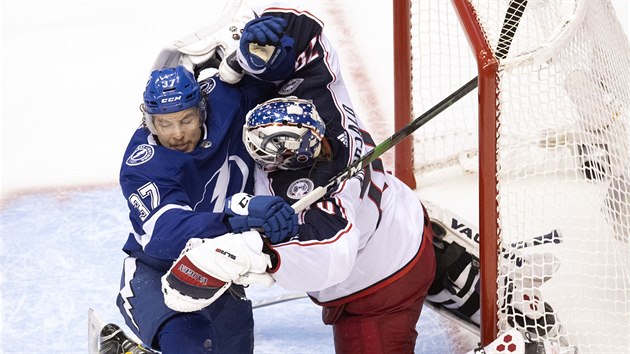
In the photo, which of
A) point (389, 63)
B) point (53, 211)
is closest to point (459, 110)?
point (389, 63)

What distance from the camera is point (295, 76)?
3305mm

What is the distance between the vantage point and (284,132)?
292 centimetres

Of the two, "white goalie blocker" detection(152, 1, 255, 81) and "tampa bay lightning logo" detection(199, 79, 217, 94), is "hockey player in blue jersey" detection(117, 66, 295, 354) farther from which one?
"white goalie blocker" detection(152, 1, 255, 81)

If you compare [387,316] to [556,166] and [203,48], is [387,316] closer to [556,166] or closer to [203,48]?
[556,166]

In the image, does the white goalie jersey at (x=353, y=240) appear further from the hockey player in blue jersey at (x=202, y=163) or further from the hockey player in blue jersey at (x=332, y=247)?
the hockey player in blue jersey at (x=202, y=163)

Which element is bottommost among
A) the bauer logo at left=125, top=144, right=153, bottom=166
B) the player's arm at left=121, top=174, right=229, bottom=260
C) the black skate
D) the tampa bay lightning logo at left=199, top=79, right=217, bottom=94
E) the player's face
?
the black skate

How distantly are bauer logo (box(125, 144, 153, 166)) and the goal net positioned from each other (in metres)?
0.86

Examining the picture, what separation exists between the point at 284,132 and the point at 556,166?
0.78 m

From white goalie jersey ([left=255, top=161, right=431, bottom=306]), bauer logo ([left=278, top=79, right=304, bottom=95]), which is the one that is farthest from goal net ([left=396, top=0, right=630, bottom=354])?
bauer logo ([left=278, top=79, right=304, bottom=95])

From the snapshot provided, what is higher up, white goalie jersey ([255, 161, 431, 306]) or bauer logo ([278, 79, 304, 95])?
bauer logo ([278, 79, 304, 95])

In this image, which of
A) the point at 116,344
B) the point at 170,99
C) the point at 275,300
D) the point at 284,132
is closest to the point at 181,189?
the point at 170,99

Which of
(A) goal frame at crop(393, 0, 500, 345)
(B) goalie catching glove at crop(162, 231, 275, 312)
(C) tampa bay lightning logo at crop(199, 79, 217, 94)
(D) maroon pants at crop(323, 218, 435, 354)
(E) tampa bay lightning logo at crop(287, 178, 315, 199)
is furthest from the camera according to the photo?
(C) tampa bay lightning logo at crop(199, 79, 217, 94)

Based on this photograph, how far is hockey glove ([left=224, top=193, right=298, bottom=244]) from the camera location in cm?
278

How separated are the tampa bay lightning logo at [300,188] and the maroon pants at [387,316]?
35cm
